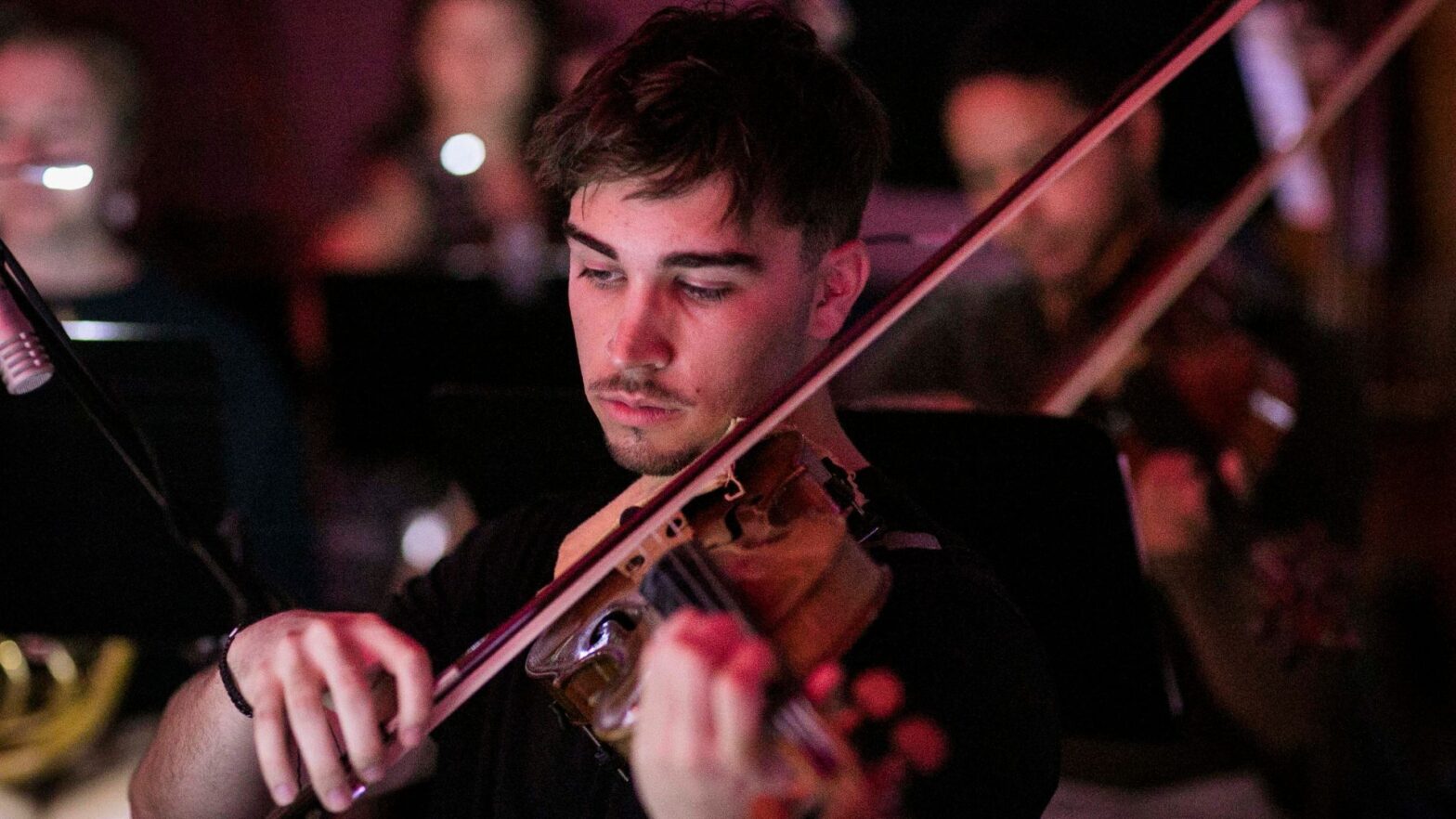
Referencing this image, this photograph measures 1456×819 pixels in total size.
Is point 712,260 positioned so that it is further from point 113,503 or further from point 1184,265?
point 1184,265

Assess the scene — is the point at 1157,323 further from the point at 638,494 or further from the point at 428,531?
the point at 428,531

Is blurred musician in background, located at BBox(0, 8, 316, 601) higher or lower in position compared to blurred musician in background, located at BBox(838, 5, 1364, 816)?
higher

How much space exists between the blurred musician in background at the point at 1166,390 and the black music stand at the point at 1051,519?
2.55 feet

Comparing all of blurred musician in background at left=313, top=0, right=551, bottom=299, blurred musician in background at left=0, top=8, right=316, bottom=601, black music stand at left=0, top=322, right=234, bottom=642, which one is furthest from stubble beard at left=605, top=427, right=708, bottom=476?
blurred musician in background at left=313, top=0, right=551, bottom=299

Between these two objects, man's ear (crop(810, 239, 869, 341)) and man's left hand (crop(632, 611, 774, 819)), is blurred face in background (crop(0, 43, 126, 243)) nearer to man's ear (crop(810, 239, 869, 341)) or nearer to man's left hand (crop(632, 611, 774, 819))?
man's ear (crop(810, 239, 869, 341))

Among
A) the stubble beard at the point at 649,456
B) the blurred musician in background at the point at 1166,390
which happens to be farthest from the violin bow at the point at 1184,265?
the stubble beard at the point at 649,456

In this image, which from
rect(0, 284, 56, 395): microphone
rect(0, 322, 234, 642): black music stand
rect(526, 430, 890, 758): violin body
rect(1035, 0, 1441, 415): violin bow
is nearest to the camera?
rect(526, 430, 890, 758): violin body

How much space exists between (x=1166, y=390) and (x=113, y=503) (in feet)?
5.30

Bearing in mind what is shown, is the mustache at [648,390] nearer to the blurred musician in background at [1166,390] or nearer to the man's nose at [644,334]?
the man's nose at [644,334]

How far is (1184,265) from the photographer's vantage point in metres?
2.29

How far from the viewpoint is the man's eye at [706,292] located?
1.18 meters

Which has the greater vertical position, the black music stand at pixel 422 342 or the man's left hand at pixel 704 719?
the man's left hand at pixel 704 719

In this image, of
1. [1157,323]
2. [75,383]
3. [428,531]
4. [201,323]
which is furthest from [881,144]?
[428,531]

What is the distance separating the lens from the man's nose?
3.88ft
